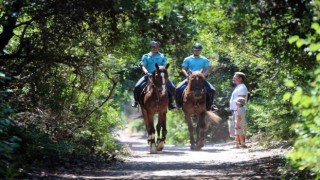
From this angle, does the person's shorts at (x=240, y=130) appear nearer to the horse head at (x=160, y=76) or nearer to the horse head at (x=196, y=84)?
the horse head at (x=196, y=84)

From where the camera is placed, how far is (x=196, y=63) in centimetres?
1947

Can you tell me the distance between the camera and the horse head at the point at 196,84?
1845 cm

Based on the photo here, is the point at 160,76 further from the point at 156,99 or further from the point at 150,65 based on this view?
the point at 150,65

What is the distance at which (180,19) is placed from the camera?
12.8 meters

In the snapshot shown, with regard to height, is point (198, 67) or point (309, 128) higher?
point (198, 67)

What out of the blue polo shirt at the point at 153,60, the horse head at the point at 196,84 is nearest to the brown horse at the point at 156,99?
the blue polo shirt at the point at 153,60

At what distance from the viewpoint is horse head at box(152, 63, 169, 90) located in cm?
1744

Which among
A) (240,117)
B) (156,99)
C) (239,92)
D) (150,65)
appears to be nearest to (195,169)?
(156,99)

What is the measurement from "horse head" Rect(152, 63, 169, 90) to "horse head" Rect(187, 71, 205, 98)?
105 cm

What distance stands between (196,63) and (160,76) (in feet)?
7.41

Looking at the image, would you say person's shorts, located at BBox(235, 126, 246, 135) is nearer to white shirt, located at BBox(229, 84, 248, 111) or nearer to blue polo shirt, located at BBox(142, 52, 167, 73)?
white shirt, located at BBox(229, 84, 248, 111)

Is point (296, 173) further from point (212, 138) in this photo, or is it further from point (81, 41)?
point (212, 138)

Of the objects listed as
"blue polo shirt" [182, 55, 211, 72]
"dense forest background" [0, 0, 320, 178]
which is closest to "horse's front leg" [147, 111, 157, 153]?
"dense forest background" [0, 0, 320, 178]

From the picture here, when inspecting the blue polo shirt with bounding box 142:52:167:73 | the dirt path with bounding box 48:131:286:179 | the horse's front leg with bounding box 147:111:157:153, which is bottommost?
the dirt path with bounding box 48:131:286:179
